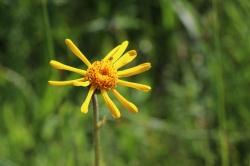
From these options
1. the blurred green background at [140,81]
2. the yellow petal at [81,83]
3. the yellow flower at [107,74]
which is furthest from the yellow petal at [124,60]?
the blurred green background at [140,81]

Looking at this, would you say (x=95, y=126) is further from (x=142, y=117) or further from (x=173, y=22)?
(x=173, y=22)

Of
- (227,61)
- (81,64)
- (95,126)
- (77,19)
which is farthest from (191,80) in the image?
(95,126)

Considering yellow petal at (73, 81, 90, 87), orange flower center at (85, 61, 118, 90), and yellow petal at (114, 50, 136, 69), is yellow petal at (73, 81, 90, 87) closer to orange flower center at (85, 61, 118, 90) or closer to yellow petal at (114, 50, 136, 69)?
orange flower center at (85, 61, 118, 90)

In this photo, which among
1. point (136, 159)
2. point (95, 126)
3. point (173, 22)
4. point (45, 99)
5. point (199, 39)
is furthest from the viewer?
point (173, 22)

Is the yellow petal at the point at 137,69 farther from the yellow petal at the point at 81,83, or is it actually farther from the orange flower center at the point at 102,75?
the yellow petal at the point at 81,83

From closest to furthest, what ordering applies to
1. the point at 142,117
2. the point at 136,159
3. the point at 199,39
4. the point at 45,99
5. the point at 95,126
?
the point at 95,126, the point at 45,99, the point at 136,159, the point at 142,117, the point at 199,39
